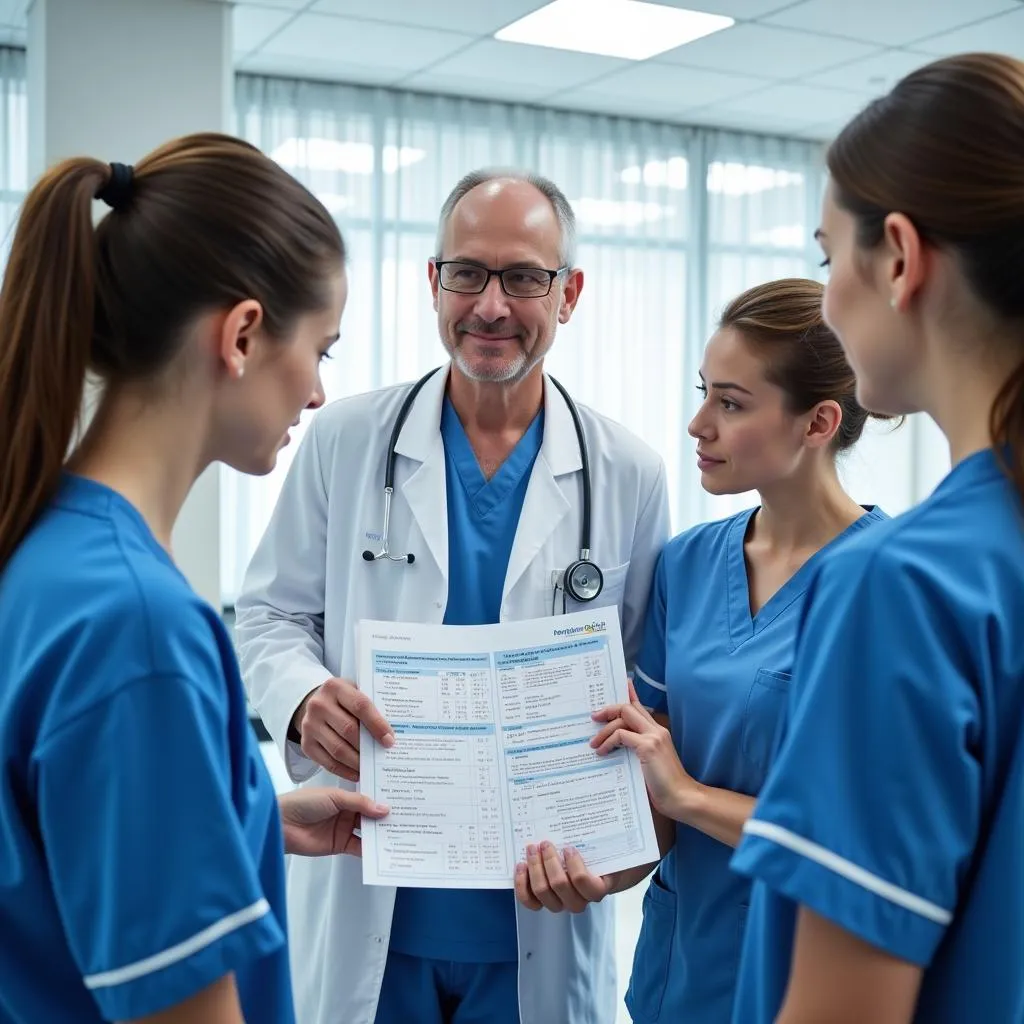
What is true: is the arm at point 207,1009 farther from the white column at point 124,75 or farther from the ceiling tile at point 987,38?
the ceiling tile at point 987,38

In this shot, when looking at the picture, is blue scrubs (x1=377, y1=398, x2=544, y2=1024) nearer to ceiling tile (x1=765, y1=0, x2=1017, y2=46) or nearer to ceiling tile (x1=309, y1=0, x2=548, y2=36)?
ceiling tile (x1=309, y1=0, x2=548, y2=36)

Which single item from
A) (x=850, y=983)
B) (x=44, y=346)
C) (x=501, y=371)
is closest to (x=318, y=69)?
(x=501, y=371)

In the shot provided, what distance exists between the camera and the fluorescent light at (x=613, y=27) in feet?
12.3

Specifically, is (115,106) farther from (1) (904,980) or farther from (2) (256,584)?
(1) (904,980)

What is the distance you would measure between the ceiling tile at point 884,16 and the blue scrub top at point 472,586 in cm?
269

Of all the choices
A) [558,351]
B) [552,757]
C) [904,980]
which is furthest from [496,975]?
[558,351]

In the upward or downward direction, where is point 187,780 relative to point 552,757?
upward

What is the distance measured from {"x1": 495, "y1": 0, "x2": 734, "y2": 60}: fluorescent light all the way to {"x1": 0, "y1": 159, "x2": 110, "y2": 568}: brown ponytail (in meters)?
3.21

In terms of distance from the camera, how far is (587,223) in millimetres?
5289

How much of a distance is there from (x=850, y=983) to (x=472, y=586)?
952 mm

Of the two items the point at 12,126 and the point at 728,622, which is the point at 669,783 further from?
the point at 12,126

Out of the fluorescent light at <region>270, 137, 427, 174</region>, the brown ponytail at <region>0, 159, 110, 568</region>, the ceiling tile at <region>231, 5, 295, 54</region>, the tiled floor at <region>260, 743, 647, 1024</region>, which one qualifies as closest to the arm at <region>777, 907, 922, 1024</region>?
the brown ponytail at <region>0, 159, 110, 568</region>

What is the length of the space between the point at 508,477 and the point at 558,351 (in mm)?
3584

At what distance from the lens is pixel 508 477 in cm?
171
